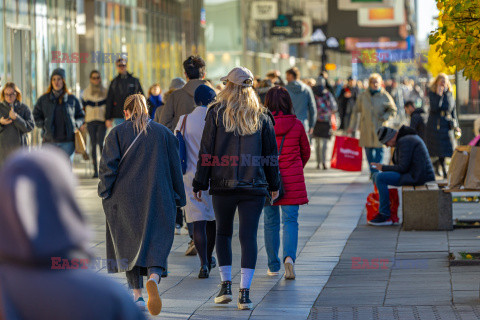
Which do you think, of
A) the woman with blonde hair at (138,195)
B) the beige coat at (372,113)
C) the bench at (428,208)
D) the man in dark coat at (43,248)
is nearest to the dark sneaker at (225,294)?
the woman with blonde hair at (138,195)

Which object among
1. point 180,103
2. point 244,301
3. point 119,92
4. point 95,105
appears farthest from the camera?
point 95,105

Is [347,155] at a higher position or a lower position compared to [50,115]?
lower

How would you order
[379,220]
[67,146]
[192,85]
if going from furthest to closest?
[67,146] → [379,220] → [192,85]

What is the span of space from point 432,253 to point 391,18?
2398 cm

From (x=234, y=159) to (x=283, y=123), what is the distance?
1.36 metres

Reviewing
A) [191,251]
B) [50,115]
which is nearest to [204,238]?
[191,251]

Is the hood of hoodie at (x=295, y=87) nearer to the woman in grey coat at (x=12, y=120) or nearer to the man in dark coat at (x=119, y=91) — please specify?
the man in dark coat at (x=119, y=91)

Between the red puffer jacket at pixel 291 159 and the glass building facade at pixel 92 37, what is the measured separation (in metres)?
11.6

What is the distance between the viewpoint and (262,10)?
39000 mm

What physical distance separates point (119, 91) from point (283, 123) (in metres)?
9.14

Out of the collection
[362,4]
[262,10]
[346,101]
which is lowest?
[346,101]

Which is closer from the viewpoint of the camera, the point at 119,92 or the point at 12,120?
the point at 12,120

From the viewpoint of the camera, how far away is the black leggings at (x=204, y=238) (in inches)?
354

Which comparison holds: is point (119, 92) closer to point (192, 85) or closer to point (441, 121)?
point (441, 121)
